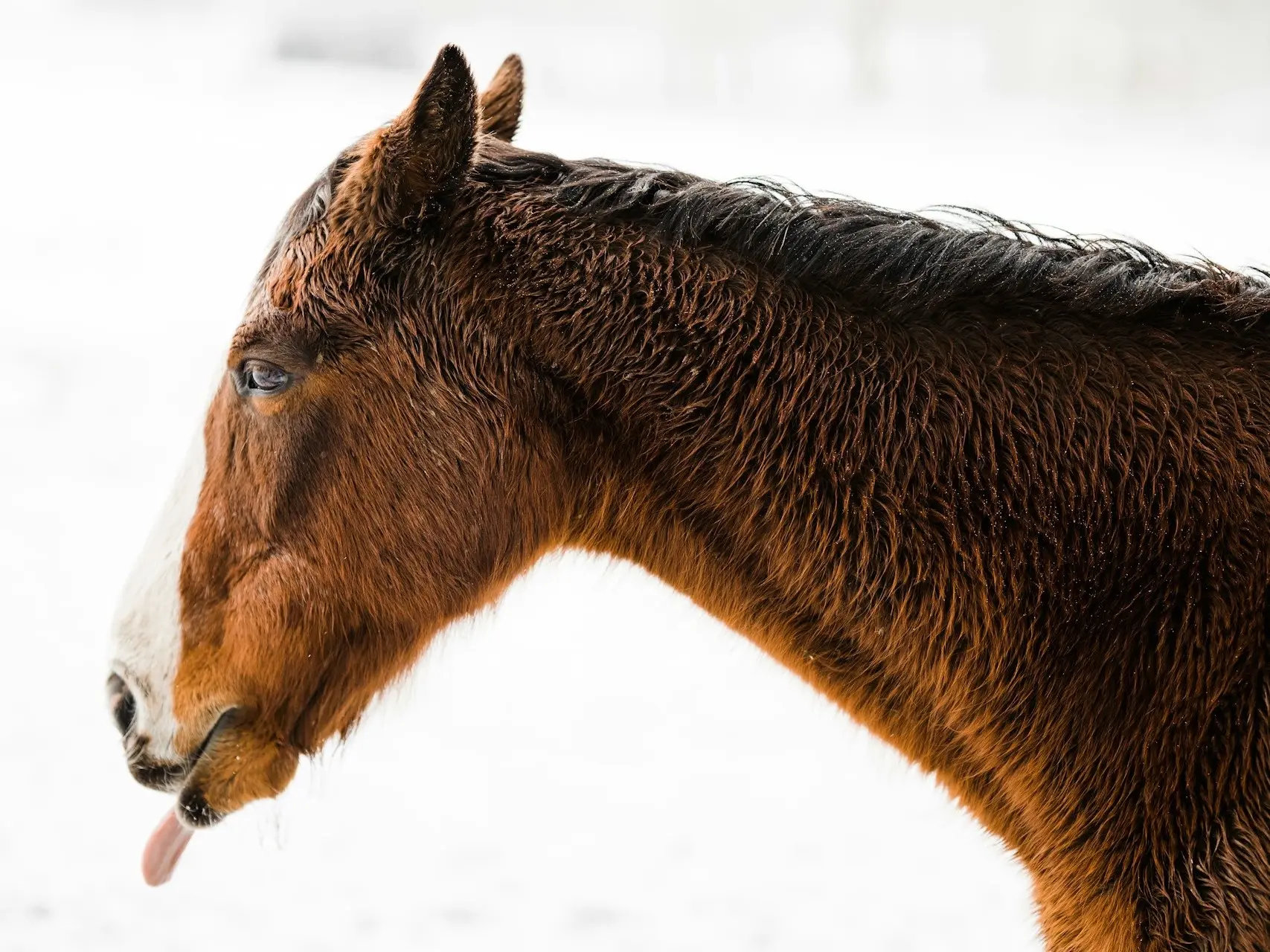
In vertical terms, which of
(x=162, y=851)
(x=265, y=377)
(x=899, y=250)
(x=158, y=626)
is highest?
(x=899, y=250)

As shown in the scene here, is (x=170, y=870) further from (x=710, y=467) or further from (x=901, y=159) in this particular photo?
(x=901, y=159)

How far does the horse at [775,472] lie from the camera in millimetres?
1460

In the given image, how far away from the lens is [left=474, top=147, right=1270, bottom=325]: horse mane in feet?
5.04

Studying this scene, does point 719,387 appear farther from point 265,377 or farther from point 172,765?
point 172,765

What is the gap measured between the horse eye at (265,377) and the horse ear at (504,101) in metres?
0.67

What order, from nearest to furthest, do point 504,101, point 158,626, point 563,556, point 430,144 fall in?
1. point 430,144
2. point 158,626
3. point 563,556
4. point 504,101

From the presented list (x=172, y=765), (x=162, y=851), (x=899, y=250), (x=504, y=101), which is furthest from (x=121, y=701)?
(x=899, y=250)

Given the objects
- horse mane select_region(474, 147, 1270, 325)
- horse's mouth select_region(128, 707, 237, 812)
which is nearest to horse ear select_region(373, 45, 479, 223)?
horse mane select_region(474, 147, 1270, 325)

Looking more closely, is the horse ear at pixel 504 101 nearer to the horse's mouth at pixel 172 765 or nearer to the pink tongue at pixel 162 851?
the horse's mouth at pixel 172 765

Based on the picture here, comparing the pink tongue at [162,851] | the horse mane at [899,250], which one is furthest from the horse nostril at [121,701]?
the horse mane at [899,250]

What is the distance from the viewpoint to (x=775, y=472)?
158cm

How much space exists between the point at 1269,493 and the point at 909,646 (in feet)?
1.76

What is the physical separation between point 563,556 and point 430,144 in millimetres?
737

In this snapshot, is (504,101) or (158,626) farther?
(504,101)
